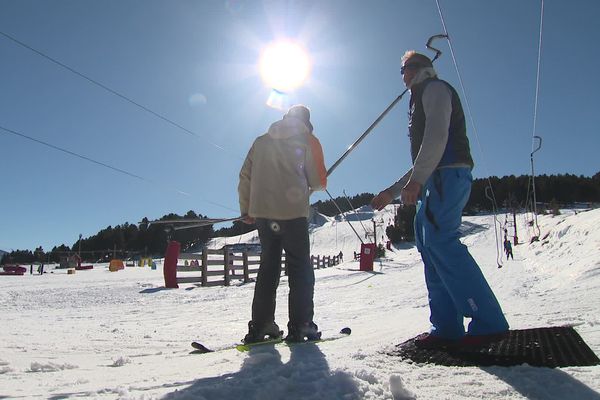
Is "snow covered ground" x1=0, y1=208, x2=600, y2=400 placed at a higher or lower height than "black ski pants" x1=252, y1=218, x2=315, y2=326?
lower

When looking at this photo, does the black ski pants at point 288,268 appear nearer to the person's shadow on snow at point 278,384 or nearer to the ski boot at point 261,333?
the ski boot at point 261,333

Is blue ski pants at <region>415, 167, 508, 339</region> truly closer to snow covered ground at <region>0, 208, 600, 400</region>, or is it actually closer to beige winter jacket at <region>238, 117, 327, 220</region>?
snow covered ground at <region>0, 208, 600, 400</region>

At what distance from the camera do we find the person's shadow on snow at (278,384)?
3.82 ft

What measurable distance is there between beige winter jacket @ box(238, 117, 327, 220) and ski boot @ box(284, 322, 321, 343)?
0.67 m

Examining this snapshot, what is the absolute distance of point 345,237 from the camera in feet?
284

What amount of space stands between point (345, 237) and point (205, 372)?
282 ft

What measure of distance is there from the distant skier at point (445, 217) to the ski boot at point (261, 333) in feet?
3.28

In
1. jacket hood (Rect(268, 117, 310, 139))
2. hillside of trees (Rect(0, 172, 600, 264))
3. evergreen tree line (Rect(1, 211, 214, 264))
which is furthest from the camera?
evergreen tree line (Rect(1, 211, 214, 264))

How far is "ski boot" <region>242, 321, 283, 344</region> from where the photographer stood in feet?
8.35

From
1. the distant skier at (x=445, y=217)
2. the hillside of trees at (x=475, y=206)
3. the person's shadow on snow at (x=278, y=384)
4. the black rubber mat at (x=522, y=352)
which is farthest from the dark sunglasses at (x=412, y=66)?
the hillside of trees at (x=475, y=206)

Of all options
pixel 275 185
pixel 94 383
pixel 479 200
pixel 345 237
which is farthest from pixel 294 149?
pixel 479 200

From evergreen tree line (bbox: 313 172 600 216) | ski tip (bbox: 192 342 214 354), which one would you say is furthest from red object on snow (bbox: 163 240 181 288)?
evergreen tree line (bbox: 313 172 600 216)

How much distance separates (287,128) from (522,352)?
1.89 metres

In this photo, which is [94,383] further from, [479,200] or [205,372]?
[479,200]
